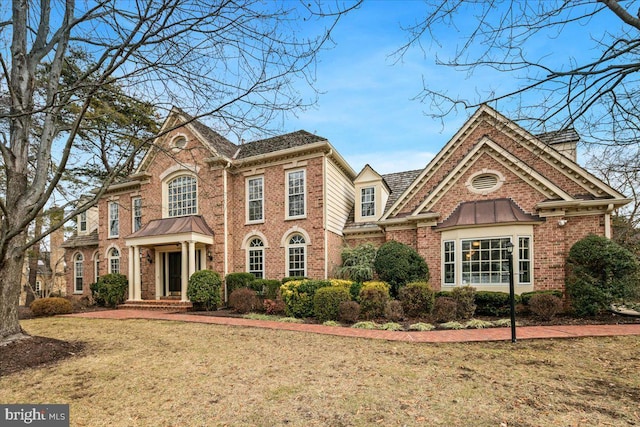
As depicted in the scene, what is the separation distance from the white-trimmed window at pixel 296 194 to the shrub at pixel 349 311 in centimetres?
590

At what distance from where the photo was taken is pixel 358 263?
15.1 m

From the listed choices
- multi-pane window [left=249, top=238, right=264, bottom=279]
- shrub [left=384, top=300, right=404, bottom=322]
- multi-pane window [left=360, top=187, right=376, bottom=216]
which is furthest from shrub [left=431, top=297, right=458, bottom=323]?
multi-pane window [left=249, top=238, right=264, bottom=279]

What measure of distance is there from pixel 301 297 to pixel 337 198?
243 inches

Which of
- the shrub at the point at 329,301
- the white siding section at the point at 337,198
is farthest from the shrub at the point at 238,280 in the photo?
the shrub at the point at 329,301

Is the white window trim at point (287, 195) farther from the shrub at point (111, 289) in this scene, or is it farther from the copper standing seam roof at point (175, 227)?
the shrub at point (111, 289)

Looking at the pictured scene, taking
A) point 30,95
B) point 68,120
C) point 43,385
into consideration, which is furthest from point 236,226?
point 43,385

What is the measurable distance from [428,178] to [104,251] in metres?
19.7

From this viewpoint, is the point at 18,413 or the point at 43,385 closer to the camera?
the point at 18,413

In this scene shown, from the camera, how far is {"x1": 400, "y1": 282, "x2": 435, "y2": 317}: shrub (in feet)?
36.3

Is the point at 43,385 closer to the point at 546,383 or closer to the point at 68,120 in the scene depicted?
the point at 68,120

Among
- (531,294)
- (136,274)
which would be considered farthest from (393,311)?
(136,274)

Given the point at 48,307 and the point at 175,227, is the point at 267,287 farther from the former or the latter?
the point at 48,307

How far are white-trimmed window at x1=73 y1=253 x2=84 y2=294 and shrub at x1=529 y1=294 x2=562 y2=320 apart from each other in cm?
2599

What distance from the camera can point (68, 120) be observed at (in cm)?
850
